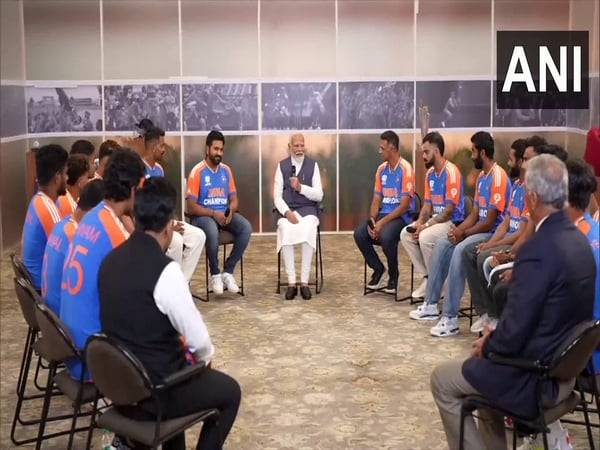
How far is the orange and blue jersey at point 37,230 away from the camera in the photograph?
209 inches

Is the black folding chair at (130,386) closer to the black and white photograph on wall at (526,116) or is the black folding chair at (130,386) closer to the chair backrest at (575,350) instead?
the chair backrest at (575,350)

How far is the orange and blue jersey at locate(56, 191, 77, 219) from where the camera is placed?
18.6 ft

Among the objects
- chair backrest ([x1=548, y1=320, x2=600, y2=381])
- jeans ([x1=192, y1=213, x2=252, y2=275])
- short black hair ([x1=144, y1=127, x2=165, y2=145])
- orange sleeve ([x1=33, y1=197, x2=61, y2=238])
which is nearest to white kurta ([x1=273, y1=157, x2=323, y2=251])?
jeans ([x1=192, y1=213, x2=252, y2=275])

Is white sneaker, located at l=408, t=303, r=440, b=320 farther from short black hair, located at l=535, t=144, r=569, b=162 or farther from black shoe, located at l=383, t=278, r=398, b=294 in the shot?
short black hair, located at l=535, t=144, r=569, b=162

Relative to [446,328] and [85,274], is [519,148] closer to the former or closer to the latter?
[446,328]

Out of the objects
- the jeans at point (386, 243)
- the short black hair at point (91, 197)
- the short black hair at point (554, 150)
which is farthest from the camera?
the jeans at point (386, 243)

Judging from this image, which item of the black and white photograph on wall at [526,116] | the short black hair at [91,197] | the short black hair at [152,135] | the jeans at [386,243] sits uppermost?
the black and white photograph on wall at [526,116]

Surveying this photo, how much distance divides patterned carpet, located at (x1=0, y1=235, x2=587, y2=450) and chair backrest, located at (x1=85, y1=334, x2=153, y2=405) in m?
1.26

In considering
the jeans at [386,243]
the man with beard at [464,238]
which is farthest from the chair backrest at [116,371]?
the jeans at [386,243]

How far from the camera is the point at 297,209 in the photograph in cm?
821

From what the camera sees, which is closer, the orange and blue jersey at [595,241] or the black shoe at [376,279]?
the orange and blue jersey at [595,241]

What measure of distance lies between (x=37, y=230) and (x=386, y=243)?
3423 mm

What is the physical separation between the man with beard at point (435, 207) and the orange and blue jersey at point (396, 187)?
0.77 feet

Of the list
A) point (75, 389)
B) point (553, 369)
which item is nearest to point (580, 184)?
point (553, 369)
